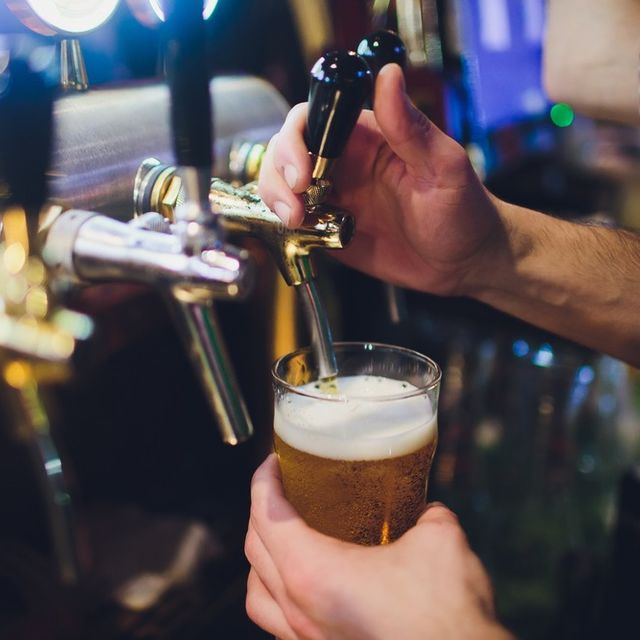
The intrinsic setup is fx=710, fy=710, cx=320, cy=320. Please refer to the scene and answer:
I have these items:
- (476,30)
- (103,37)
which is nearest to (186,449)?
(103,37)

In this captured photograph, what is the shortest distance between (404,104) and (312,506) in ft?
1.73

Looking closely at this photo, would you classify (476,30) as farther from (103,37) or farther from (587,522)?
(587,522)

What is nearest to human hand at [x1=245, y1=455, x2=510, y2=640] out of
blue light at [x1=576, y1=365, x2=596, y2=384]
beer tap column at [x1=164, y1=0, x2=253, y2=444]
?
beer tap column at [x1=164, y1=0, x2=253, y2=444]

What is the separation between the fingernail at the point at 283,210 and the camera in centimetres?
82

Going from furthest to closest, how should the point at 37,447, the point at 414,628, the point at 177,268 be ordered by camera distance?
1. the point at 37,447
2. the point at 414,628
3. the point at 177,268

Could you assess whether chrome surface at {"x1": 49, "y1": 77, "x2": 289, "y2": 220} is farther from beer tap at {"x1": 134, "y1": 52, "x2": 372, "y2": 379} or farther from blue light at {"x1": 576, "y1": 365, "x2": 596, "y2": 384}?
blue light at {"x1": 576, "y1": 365, "x2": 596, "y2": 384}

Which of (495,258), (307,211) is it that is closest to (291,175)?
(307,211)

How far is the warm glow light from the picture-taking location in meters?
0.96

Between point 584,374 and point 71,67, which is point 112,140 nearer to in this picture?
point 71,67

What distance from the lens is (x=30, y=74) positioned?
879 mm

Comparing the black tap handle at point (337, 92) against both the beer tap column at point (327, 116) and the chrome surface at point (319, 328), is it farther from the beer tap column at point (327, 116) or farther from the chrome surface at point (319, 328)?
the chrome surface at point (319, 328)

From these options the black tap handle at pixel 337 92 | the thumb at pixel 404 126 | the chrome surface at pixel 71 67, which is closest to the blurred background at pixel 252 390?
the chrome surface at pixel 71 67

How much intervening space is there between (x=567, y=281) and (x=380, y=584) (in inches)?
33.0

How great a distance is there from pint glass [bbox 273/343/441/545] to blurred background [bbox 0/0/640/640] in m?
0.20
